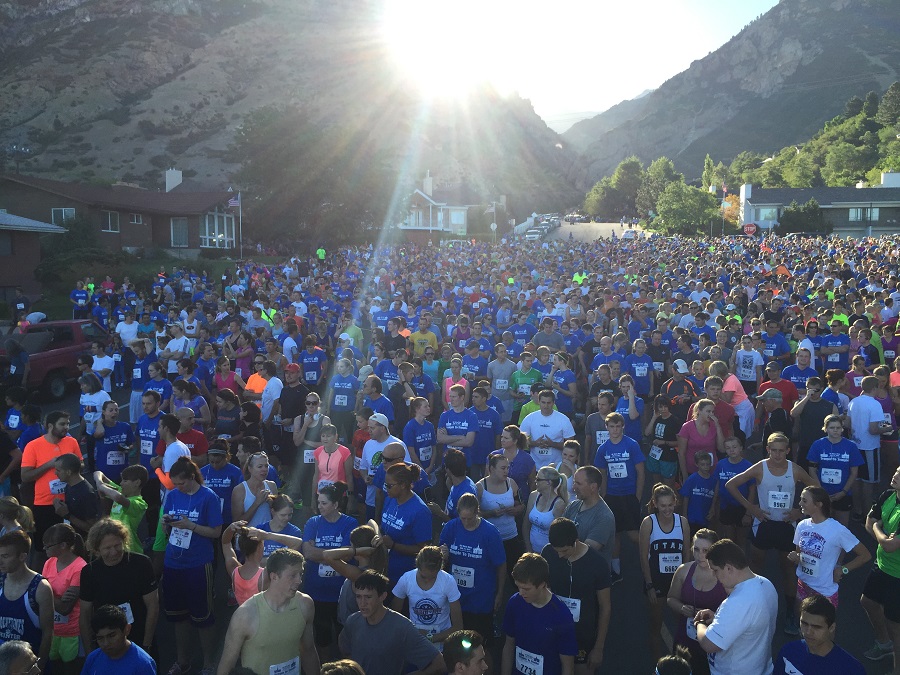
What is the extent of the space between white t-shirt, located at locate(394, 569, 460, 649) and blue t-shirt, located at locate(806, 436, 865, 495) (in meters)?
4.09

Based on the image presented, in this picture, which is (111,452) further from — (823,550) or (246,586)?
(823,550)

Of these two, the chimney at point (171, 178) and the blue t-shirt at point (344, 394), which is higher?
the chimney at point (171, 178)

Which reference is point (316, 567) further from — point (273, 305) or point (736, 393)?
point (273, 305)

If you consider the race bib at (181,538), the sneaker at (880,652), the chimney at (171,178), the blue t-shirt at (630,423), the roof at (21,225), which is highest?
the chimney at (171,178)

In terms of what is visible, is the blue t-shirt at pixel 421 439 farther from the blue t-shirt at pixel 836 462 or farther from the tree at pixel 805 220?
the tree at pixel 805 220

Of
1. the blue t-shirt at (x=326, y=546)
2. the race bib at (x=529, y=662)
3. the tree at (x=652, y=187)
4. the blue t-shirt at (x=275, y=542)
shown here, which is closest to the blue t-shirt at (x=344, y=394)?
the blue t-shirt at (x=275, y=542)

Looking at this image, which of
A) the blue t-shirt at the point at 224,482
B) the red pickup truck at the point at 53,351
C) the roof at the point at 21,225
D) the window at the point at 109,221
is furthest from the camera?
the window at the point at 109,221

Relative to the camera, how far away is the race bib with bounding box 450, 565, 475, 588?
5.04m

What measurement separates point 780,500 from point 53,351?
1367 cm

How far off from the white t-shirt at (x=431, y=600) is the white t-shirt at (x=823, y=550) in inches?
104

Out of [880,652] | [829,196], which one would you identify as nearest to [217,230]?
[880,652]

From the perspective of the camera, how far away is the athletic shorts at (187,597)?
5348 mm

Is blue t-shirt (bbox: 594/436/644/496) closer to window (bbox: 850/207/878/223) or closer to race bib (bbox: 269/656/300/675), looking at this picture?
race bib (bbox: 269/656/300/675)

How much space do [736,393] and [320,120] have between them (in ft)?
394
